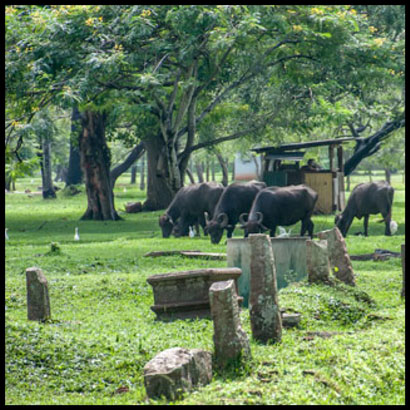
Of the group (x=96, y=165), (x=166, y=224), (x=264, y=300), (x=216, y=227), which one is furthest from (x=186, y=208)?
(x=264, y=300)

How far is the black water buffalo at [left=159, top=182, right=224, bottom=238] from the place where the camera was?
3228cm

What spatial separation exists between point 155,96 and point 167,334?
18.3 meters

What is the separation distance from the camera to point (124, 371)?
11.4 metres

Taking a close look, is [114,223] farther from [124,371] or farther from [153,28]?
[124,371]

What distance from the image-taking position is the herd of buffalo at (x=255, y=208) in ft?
95.0

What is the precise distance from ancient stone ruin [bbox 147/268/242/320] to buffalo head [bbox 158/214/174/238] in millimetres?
17776

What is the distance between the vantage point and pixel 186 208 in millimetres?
32406

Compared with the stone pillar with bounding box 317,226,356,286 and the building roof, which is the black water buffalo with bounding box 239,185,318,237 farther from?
the stone pillar with bounding box 317,226,356,286

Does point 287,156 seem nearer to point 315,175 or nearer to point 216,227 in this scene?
point 315,175

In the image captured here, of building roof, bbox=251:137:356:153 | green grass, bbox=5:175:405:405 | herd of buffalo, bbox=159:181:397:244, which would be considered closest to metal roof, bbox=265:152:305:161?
building roof, bbox=251:137:356:153

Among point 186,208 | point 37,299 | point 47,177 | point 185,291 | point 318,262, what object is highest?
point 47,177

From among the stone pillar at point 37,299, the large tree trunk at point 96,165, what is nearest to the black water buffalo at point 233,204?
the large tree trunk at point 96,165

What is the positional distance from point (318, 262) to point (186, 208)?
17067 mm

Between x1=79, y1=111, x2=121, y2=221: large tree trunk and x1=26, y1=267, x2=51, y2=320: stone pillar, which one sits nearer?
x1=26, y1=267, x2=51, y2=320: stone pillar
